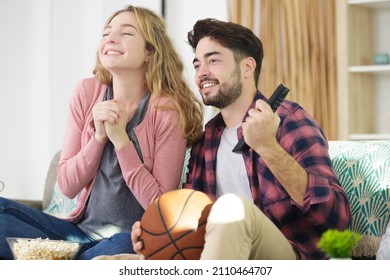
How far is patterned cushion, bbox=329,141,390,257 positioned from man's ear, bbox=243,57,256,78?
1.37 feet

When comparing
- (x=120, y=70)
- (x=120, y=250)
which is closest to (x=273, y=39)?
(x=120, y=70)

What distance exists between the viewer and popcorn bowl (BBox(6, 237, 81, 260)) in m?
2.52

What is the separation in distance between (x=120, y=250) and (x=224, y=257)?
0.60 metres

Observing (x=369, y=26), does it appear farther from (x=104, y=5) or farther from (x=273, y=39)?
(x=104, y=5)

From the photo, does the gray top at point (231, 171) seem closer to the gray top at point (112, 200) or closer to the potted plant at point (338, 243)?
the gray top at point (112, 200)

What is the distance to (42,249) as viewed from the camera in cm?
252

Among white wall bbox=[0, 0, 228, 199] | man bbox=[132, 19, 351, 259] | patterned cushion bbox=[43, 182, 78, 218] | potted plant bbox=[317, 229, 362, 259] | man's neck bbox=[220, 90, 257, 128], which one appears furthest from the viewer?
white wall bbox=[0, 0, 228, 199]

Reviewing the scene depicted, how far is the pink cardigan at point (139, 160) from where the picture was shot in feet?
8.81

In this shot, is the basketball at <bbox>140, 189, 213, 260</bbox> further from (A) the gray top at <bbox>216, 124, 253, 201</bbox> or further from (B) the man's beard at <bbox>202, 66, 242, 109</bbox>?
(B) the man's beard at <bbox>202, 66, 242, 109</bbox>

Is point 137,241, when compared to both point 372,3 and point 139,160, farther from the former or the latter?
point 372,3

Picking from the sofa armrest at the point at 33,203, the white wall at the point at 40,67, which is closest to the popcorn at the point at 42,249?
the sofa armrest at the point at 33,203

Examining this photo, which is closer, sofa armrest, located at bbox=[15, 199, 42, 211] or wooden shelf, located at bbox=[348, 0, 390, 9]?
sofa armrest, located at bbox=[15, 199, 42, 211]

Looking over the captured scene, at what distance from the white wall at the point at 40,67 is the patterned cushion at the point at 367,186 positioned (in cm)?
283

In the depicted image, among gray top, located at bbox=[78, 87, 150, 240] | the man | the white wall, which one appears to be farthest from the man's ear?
the white wall
